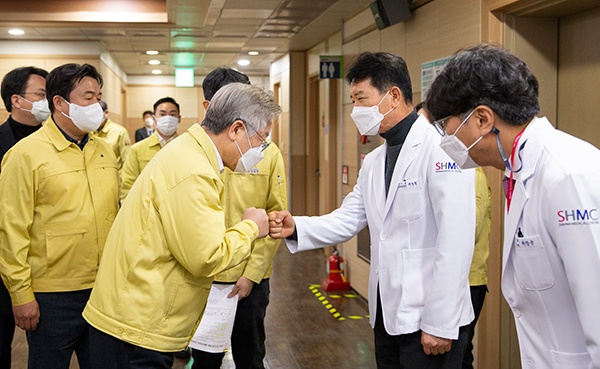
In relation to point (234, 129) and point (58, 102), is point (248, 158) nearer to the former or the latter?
point (234, 129)

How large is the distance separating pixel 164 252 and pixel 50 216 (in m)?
1.01

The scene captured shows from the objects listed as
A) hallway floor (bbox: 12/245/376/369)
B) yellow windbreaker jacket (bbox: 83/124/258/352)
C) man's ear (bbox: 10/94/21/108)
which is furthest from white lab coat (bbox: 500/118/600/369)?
hallway floor (bbox: 12/245/376/369)

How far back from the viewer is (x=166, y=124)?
5277 mm

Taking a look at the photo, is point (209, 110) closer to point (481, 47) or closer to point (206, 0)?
point (481, 47)

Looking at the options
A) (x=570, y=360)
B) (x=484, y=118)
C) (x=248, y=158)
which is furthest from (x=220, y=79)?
(x=570, y=360)

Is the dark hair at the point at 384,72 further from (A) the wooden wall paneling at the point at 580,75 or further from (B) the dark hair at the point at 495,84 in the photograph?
(A) the wooden wall paneling at the point at 580,75

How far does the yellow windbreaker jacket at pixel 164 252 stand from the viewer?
2.08 m

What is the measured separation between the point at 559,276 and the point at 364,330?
13.7ft

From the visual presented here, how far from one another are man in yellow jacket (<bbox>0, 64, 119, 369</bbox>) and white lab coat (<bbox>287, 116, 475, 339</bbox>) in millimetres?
1267

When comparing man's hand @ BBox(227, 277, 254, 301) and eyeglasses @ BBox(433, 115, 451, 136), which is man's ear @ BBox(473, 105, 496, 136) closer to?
eyeglasses @ BBox(433, 115, 451, 136)

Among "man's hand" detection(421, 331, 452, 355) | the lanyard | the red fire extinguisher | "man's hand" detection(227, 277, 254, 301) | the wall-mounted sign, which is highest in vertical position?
the wall-mounted sign

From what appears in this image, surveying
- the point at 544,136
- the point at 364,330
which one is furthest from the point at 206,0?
the point at 544,136

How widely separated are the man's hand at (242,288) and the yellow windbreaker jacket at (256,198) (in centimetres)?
2

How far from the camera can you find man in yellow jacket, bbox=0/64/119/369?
284 centimetres
